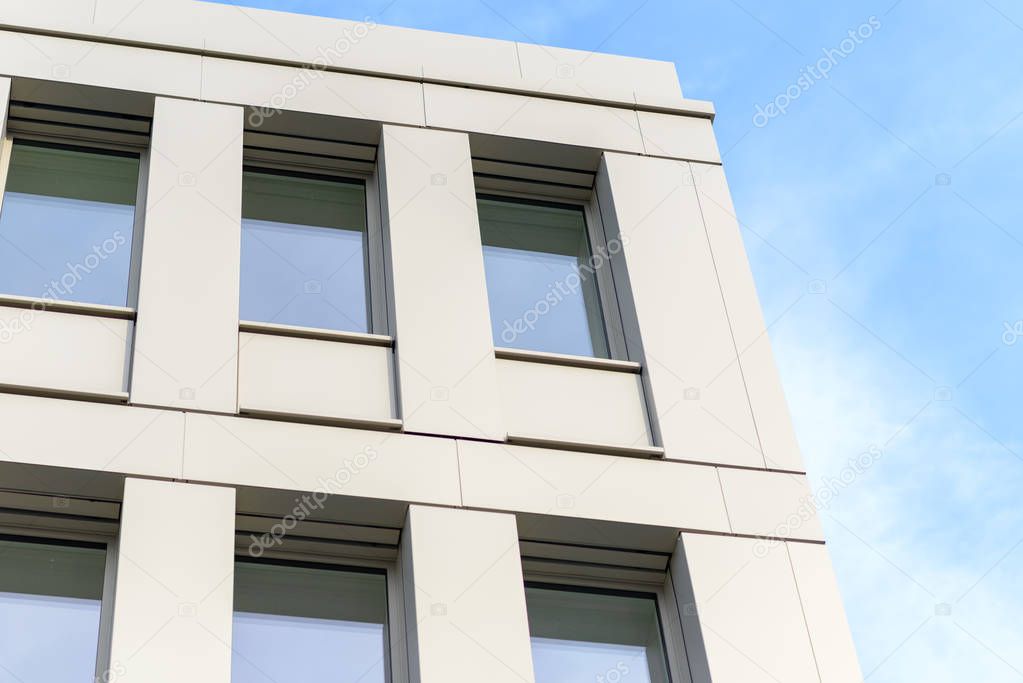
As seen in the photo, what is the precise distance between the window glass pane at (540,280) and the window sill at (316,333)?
3.79 feet

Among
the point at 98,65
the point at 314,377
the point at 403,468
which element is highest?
the point at 98,65

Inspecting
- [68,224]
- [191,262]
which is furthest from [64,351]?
[68,224]

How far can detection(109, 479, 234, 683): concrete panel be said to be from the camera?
8828 millimetres

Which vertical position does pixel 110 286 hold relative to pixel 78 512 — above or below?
above

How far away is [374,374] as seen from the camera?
11.0m

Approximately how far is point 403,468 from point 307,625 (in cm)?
132

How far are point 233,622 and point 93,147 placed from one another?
508 centimetres

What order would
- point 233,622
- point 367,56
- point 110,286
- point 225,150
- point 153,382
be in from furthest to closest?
1. point 367,56
2. point 225,150
3. point 110,286
4. point 153,382
5. point 233,622

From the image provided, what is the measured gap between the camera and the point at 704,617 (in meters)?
9.93

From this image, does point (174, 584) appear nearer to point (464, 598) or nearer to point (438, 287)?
point (464, 598)

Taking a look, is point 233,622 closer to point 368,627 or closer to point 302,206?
point 368,627

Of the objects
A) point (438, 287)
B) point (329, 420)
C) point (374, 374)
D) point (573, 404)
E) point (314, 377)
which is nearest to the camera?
point (329, 420)

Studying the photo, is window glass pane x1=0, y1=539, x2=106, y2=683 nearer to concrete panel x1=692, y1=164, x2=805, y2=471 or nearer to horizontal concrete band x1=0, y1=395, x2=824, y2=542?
horizontal concrete band x1=0, y1=395, x2=824, y2=542

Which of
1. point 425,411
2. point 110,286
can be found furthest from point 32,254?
point 425,411
